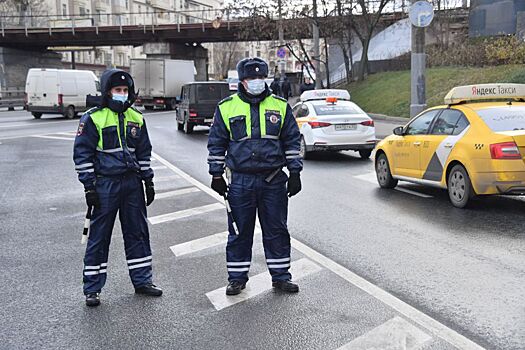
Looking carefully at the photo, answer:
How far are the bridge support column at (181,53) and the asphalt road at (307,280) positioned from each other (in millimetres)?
50289

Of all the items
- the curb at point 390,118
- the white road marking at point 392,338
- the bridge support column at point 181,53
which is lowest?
the white road marking at point 392,338

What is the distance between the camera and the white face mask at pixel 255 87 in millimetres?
5395

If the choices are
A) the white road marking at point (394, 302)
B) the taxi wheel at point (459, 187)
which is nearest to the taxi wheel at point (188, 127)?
the taxi wheel at point (459, 187)

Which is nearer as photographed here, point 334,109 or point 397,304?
point 397,304

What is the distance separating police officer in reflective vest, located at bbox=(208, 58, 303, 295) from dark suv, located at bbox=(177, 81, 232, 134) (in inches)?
725

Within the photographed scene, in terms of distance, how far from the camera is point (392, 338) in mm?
4441

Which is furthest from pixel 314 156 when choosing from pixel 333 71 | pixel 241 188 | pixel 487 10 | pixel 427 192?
pixel 333 71

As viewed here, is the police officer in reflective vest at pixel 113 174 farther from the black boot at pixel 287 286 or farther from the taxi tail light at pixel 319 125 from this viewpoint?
the taxi tail light at pixel 319 125

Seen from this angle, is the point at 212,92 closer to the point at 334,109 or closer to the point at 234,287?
the point at 334,109

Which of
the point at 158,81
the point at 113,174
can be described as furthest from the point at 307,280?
the point at 158,81

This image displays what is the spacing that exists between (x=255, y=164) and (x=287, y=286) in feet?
3.55

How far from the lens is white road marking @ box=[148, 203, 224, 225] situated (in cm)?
893

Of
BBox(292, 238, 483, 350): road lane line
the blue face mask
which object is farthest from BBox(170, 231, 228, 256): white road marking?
the blue face mask

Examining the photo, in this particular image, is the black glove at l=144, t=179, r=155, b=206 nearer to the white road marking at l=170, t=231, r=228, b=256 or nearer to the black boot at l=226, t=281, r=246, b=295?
the black boot at l=226, t=281, r=246, b=295
